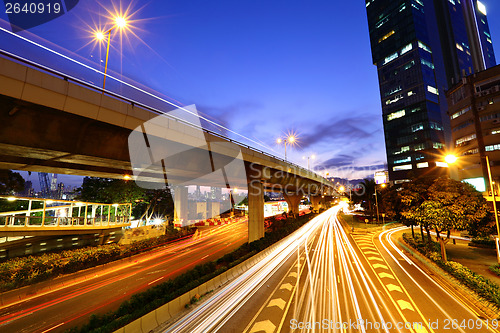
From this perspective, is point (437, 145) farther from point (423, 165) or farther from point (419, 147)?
point (423, 165)

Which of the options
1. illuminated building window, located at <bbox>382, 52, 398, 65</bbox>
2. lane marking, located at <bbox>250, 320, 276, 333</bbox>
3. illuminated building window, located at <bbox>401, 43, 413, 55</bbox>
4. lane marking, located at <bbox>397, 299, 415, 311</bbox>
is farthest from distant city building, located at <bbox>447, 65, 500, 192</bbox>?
illuminated building window, located at <bbox>382, 52, 398, 65</bbox>

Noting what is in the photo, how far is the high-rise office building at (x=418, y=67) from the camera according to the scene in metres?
97.1

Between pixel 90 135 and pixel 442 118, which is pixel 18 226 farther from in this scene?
pixel 442 118

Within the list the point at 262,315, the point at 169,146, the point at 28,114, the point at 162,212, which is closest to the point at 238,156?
the point at 169,146

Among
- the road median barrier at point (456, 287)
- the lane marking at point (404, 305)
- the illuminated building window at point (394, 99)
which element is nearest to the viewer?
the road median barrier at point (456, 287)

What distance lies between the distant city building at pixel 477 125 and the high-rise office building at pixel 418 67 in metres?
34.5

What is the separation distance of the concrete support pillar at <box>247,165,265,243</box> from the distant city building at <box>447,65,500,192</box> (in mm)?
45869

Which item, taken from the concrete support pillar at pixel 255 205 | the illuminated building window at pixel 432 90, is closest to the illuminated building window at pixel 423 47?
the illuminated building window at pixel 432 90

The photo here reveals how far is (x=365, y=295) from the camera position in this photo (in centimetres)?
1511

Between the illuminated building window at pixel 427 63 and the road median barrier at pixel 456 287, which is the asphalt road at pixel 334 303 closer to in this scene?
the road median barrier at pixel 456 287

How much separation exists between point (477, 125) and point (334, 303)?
5610cm

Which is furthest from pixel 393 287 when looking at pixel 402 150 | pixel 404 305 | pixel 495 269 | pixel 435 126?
pixel 435 126

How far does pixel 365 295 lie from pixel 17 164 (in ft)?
84.4

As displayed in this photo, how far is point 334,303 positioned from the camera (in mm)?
13961
